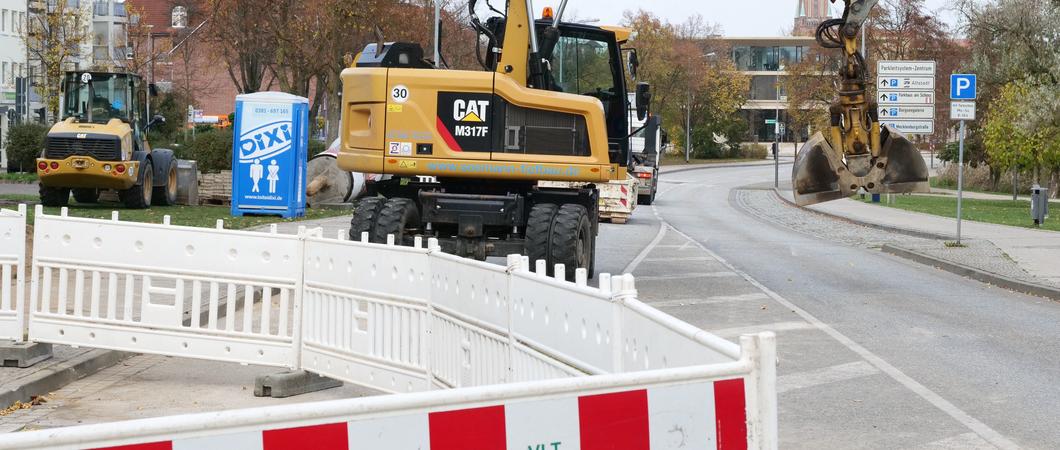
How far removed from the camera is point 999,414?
8680 mm

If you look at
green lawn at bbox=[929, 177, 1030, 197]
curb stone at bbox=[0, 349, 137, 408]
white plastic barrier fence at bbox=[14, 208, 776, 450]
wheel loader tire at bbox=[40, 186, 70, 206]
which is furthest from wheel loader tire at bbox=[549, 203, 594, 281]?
green lawn at bbox=[929, 177, 1030, 197]

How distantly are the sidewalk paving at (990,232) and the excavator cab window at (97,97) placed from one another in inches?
707

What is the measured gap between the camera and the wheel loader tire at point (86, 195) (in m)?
33.0

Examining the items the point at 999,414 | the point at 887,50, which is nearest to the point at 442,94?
the point at 999,414

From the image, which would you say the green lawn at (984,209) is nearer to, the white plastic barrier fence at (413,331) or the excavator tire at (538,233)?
the excavator tire at (538,233)

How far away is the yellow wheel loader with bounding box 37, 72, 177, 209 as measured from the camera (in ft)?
98.9

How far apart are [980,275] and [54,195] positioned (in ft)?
66.8

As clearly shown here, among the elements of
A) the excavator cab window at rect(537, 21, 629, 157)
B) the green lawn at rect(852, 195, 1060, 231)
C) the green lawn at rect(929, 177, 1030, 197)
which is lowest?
the green lawn at rect(852, 195, 1060, 231)

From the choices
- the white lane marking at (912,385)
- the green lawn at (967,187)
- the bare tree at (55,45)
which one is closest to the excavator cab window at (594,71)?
the white lane marking at (912,385)

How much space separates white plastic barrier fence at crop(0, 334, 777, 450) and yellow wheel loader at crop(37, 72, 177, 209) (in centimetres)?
2784

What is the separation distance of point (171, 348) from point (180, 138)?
51060mm

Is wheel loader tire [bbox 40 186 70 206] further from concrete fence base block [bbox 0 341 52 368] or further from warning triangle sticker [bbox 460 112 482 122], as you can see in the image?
concrete fence base block [bbox 0 341 52 368]

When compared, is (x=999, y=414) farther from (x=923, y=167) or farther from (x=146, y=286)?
(x=923, y=167)

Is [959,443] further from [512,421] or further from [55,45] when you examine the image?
[55,45]
